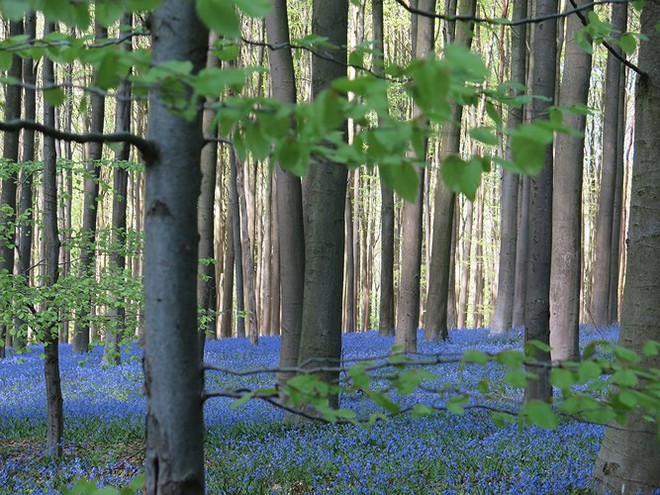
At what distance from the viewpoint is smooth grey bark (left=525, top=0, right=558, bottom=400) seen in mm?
7805

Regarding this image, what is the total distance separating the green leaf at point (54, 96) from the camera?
2.04 metres

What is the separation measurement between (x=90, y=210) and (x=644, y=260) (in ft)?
40.1

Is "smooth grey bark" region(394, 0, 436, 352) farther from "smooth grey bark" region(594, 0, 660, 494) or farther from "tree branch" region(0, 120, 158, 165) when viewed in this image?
"tree branch" region(0, 120, 158, 165)

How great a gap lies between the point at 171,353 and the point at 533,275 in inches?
256

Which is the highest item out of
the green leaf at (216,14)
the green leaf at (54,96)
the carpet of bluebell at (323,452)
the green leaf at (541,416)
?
the green leaf at (216,14)

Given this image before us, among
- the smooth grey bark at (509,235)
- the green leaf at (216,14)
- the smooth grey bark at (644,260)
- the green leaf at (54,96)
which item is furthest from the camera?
the smooth grey bark at (509,235)

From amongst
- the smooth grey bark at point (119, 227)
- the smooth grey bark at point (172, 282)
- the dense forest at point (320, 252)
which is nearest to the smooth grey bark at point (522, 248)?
the dense forest at point (320, 252)

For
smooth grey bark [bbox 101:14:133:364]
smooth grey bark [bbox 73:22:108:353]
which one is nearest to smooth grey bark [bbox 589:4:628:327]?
smooth grey bark [bbox 101:14:133:364]

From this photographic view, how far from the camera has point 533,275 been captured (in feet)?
26.3

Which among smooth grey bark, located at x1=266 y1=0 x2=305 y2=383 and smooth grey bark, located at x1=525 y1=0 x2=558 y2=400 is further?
smooth grey bark, located at x1=266 y1=0 x2=305 y2=383

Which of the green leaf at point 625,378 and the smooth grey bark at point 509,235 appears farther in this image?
the smooth grey bark at point 509,235

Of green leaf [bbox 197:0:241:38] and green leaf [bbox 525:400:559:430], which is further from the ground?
green leaf [bbox 197:0:241:38]

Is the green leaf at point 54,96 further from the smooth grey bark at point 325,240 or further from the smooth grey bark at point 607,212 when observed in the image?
the smooth grey bark at point 607,212

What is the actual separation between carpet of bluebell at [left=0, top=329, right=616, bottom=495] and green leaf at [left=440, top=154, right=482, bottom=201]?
2103 mm
